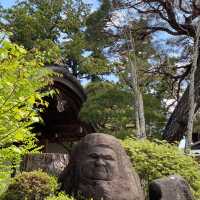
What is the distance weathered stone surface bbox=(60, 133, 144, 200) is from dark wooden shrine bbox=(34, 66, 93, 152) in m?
5.63

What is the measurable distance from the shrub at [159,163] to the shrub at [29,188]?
76.7 inches

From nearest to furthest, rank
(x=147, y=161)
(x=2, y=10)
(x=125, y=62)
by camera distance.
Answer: (x=147, y=161), (x=125, y=62), (x=2, y=10)

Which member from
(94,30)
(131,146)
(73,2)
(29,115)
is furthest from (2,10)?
(29,115)

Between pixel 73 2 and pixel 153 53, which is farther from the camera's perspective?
pixel 73 2

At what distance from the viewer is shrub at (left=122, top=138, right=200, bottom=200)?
7469 mm

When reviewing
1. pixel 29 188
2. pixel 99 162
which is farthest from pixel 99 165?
pixel 29 188

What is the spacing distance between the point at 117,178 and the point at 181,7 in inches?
303

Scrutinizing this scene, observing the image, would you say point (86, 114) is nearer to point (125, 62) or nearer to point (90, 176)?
point (125, 62)

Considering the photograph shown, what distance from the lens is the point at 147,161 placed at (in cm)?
750

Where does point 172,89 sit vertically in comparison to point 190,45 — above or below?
below

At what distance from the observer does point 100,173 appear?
610 cm

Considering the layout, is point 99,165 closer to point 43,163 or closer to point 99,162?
point 99,162

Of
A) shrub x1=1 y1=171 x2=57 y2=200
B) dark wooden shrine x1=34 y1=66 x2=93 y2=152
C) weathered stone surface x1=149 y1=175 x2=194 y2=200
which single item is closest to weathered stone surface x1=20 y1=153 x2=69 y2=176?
shrub x1=1 y1=171 x2=57 y2=200

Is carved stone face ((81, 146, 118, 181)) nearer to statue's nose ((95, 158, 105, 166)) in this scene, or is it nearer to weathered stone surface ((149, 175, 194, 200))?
statue's nose ((95, 158, 105, 166))
